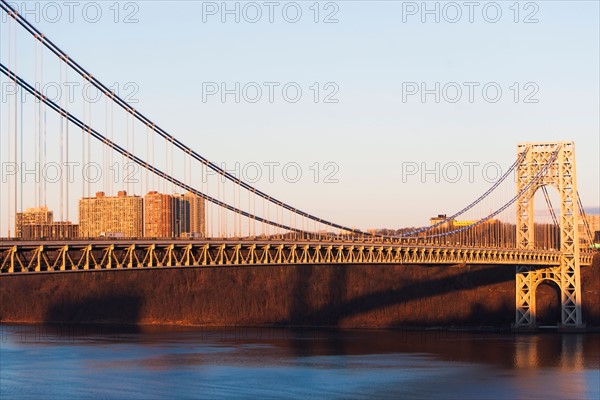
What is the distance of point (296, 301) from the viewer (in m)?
91.7

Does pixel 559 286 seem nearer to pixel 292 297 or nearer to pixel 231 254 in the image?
pixel 292 297

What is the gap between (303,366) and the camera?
56406mm

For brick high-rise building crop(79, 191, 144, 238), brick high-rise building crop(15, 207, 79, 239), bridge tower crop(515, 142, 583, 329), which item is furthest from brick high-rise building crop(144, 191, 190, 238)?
bridge tower crop(515, 142, 583, 329)

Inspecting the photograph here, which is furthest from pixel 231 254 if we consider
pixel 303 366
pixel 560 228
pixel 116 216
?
pixel 560 228

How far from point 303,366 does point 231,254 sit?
745 centimetres

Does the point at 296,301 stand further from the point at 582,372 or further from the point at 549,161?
the point at 582,372

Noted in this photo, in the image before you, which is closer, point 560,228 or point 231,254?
point 231,254

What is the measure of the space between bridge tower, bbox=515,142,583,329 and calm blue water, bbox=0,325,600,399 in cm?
430

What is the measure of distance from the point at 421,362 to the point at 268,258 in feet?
31.3

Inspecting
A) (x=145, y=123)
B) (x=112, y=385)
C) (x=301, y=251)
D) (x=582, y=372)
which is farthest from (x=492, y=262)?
(x=112, y=385)

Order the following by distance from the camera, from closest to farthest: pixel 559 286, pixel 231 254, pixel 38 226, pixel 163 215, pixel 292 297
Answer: pixel 38 226, pixel 231 254, pixel 163 215, pixel 559 286, pixel 292 297

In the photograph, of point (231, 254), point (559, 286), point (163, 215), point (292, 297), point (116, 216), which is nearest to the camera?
point (231, 254)

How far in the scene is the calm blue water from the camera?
Answer: 47.1 metres

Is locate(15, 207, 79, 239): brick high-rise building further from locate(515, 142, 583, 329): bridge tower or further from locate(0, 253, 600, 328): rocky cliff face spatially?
locate(515, 142, 583, 329): bridge tower
